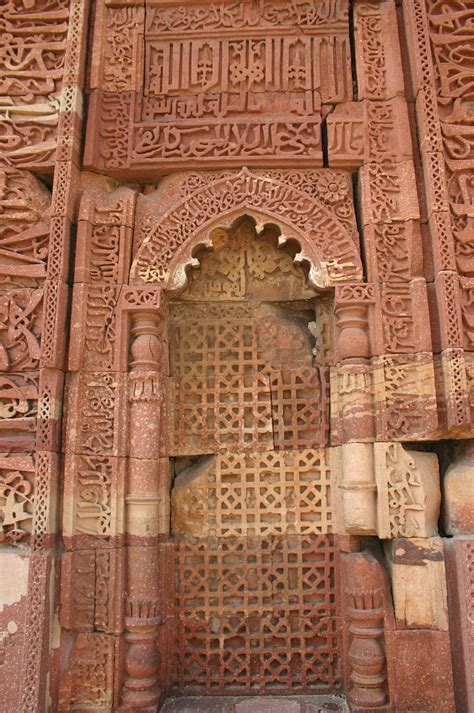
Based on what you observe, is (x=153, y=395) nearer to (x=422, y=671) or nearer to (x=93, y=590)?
(x=93, y=590)

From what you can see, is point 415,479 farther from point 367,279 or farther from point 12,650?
point 12,650

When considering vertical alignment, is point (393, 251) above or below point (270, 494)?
above

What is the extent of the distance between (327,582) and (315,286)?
2381 millimetres

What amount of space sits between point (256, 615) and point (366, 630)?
0.89 metres

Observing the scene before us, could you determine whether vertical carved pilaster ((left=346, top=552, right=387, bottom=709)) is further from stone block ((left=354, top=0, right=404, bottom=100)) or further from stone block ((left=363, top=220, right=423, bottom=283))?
stone block ((left=354, top=0, right=404, bottom=100))

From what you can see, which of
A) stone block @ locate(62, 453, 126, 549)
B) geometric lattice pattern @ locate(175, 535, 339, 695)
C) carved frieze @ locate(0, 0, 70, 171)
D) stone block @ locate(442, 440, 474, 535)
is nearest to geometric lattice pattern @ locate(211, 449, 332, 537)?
geometric lattice pattern @ locate(175, 535, 339, 695)

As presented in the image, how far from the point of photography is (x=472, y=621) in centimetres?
378

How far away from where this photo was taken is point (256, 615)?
4.39 m

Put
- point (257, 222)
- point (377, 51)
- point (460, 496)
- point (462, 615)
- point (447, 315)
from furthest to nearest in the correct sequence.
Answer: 1. point (377, 51)
2. point (257, 222)
3. point (447, 315)
4. point (460, 496)
5. point (462, 615)

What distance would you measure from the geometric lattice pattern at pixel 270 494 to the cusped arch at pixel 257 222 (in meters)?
1.50

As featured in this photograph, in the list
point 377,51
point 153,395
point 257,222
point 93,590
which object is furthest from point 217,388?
point 377,51

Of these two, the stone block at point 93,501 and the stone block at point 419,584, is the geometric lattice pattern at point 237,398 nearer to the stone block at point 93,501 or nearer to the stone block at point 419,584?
the stone block at point 93,501

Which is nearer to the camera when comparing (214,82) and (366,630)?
(366,630)

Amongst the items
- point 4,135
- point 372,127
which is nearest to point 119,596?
point 4,135
